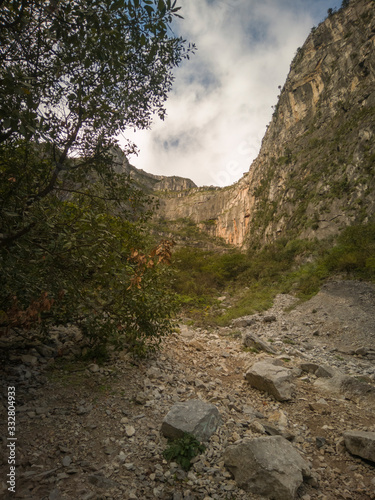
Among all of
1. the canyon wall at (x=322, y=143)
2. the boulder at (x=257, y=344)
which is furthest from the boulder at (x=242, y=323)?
the canyon wall at (x=322, y=143)

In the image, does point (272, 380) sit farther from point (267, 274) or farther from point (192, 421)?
point (267, 274)

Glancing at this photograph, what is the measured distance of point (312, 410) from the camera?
446 cm

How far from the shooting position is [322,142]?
1325 inches

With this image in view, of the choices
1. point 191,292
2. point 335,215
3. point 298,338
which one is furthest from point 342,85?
point 298,338

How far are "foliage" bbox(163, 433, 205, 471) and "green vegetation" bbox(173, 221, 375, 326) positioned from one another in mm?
6145

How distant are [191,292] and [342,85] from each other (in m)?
36.8

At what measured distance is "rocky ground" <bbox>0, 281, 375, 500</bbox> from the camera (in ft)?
8.22

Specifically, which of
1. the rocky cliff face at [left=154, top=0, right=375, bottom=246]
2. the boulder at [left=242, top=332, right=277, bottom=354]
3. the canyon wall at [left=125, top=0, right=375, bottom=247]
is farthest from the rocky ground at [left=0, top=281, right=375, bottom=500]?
the rocky cliff face at [left=154, top=0, right=375, bottom=246]

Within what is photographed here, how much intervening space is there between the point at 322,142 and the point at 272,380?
1472 inches

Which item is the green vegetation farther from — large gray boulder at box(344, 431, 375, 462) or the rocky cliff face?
large gray boulder at box(344, 431, 375, 462)

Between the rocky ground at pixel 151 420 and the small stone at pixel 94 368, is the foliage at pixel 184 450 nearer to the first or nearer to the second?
the rocky ground at pixel 151 420

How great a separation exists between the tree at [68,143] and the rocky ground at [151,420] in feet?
3.08

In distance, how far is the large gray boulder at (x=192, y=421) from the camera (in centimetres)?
316

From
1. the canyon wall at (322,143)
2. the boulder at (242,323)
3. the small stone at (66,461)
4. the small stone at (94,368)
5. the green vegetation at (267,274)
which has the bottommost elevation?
the boulder at (242,323)
